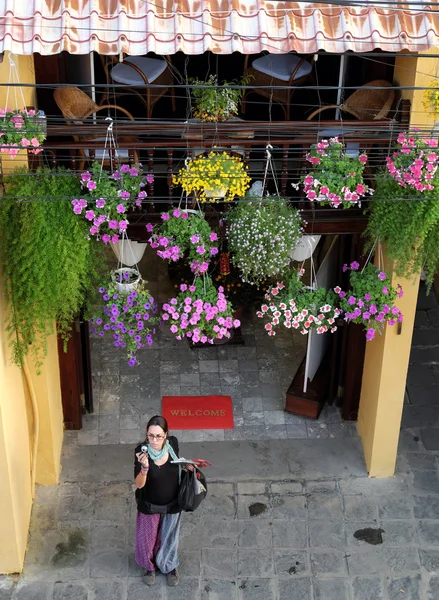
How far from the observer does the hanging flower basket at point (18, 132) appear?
25.0 feet

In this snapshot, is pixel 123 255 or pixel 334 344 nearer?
pixel 123 255

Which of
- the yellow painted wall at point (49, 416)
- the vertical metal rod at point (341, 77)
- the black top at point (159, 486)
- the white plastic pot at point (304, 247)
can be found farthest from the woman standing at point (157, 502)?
the vertical metal rod at point (341, 77)

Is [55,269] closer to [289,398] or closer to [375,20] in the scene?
[375,20]

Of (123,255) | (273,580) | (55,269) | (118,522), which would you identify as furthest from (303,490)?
(55,269)

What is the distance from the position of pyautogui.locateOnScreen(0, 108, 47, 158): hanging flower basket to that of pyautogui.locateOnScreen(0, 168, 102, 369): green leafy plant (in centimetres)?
37

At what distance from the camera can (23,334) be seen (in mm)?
8719

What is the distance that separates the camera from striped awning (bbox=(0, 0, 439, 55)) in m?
7.00

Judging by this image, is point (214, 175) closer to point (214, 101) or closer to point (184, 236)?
point (184, 236)

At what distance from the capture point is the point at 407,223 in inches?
322

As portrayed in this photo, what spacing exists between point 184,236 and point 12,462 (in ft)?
9.18

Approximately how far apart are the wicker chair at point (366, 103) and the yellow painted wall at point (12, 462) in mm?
3671

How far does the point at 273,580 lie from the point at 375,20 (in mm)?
5478

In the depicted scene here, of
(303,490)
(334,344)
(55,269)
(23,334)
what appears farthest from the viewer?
(334,344)

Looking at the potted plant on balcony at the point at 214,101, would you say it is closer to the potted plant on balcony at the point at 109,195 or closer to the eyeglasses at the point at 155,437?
the potted plant on balcony at the point at 109,195
